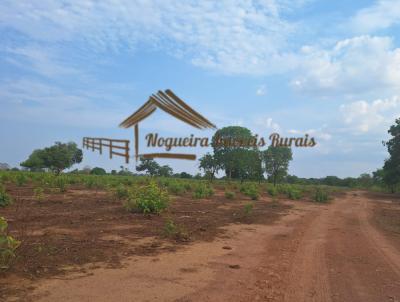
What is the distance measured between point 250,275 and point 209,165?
132 ft

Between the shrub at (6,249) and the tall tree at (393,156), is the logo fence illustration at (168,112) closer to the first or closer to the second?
the shrub at (6,249)

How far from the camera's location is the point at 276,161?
60.1 meters

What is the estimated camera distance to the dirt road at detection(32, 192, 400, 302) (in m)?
4.72

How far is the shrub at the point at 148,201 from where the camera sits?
444 inches

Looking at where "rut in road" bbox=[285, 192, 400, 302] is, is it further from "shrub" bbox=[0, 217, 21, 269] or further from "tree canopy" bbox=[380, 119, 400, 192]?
"tree canopy" bbox=[380, 119, 400, 192]

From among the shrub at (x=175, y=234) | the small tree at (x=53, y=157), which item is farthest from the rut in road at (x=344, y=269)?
the small tree at (x=53, y=157)

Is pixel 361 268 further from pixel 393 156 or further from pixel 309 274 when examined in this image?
pixel 393 156

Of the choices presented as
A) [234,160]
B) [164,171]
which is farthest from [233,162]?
[164,171]

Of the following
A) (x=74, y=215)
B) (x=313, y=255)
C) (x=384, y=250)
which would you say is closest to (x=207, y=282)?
(x=313, y=255)

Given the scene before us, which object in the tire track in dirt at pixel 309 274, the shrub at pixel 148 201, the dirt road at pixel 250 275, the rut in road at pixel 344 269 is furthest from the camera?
the shrub at pixel 148 201

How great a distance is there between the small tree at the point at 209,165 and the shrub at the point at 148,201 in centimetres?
3329

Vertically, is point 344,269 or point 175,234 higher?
point 175,234

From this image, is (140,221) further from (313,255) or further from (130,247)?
(313,255)

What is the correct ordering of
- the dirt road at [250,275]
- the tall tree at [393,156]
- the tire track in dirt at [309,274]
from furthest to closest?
the tall tree at [393,156] < the tire track in dirt at [309,274] < the dirt road at [250,275]
